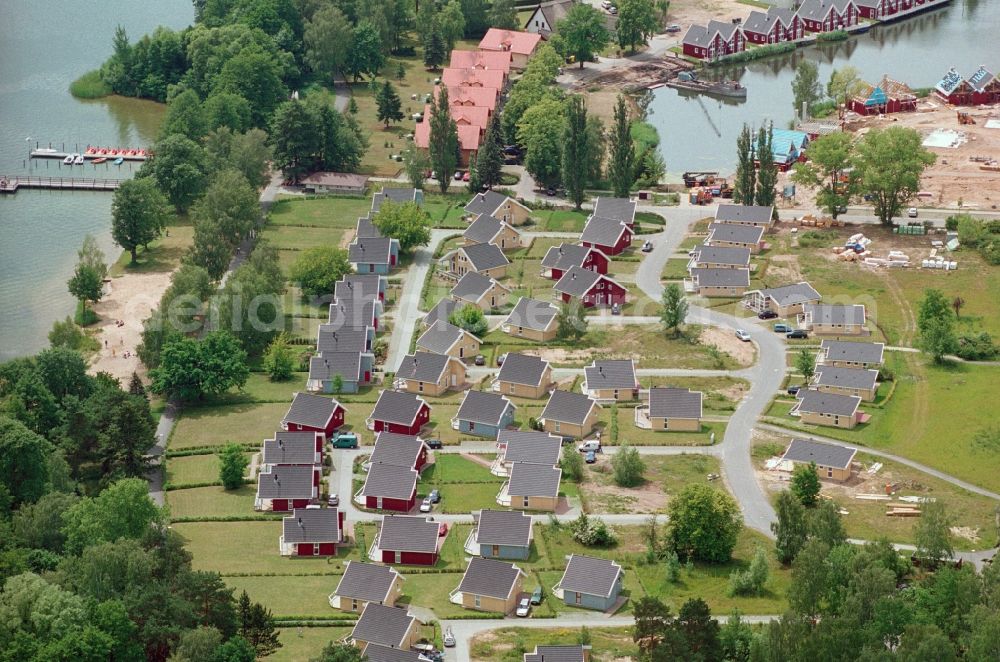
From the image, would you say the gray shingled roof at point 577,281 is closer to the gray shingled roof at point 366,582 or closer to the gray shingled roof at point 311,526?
the gray shingled roof at point 311,526

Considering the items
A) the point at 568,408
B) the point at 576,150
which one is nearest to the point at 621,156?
the point at 576,150

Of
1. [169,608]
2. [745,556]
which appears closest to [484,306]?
[745,556]

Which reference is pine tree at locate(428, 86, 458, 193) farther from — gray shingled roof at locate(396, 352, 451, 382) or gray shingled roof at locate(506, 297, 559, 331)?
gray shingled roof at locate(396, 352, 451, 382)

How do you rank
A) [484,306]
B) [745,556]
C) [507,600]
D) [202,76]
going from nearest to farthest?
[507,600] → [745,556] → [484,306] → [202,76]

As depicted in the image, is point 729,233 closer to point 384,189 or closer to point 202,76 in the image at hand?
point 384,189

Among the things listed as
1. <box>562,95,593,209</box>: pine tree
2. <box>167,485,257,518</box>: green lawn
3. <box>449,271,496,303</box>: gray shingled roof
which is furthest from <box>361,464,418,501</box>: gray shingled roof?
<box>562,95,593,209</box>: pine tree

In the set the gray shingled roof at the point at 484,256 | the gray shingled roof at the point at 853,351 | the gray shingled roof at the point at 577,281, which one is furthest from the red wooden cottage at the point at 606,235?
the gray shingled roof at the point at 853,351
